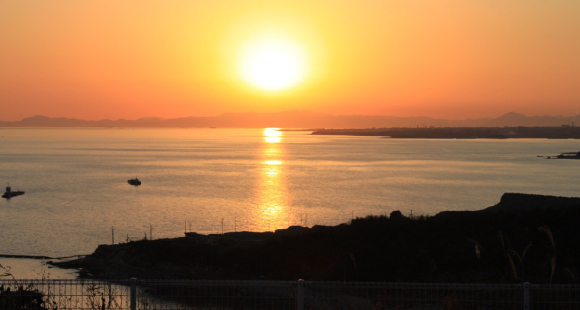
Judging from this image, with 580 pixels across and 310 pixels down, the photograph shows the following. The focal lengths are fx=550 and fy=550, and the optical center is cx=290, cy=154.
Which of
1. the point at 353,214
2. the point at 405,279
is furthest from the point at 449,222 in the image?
the point at 353,214

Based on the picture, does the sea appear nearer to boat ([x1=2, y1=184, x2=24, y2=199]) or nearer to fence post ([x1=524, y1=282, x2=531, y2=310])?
boat ([x1=2, y1=184, x2=24, y2=199])

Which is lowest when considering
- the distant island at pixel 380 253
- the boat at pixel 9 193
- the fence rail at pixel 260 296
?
the boat at pixel 9 193

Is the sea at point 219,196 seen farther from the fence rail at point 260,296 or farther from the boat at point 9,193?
the fence rail at point 260,296

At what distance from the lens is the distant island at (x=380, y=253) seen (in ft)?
79.2

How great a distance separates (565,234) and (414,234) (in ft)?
24.0

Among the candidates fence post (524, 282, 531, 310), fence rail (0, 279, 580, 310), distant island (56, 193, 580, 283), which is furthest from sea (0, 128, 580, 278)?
fence post (524, 282, 531, 310)

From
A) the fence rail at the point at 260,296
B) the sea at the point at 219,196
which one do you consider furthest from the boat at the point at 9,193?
the fence rail at the point at 260,296

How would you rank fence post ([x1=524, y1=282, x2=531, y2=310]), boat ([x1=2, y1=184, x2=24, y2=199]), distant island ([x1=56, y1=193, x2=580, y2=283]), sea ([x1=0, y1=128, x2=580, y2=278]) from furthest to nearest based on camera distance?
boat ([x1=2, y1=184, x2=24, y2=199]) < sea ([x1=0, y1=128, x2=580, y2=278]) < distant island ([x1=56, y1=193, x2=580, y2=283]) < fence post ([x1=524, y1=282, x2=531, y2=310])

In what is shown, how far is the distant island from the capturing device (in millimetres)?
24141

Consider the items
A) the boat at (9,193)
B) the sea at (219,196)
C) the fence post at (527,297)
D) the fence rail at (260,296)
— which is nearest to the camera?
the fence post at (527,297)

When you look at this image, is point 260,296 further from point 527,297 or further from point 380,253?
point 380,253

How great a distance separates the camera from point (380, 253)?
88.2 ft

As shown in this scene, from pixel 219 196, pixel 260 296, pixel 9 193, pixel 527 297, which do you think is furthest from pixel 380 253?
pixel 9 193

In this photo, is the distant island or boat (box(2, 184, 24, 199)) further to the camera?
boat (box(2, 184, 24, 199))
